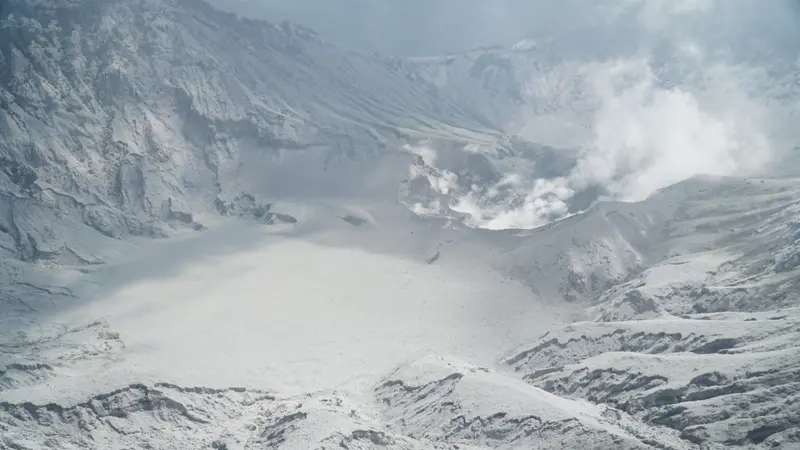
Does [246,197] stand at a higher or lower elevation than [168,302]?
higher

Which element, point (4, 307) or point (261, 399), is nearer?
point (261, 399)

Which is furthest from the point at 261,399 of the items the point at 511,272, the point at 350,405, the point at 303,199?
the point at 303,199

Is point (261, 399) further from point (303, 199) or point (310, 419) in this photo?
point (303, 199)

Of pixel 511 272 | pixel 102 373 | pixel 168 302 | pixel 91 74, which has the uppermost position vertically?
pixel 91 74

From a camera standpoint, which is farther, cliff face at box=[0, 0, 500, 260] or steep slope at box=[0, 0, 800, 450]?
cliff face at box=[0, 0, 500, 260]

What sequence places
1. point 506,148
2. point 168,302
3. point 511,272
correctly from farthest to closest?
point 506,148 → point 511,272 → point 168,302

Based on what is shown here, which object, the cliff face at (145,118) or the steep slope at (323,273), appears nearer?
the steep slope at (323,273)

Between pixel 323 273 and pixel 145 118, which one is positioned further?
pixel 145 118

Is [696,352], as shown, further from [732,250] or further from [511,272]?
[511,272]

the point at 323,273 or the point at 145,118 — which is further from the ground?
the point at 145,118

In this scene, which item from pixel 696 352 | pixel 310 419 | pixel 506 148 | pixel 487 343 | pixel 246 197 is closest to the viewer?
pixel 310 419
